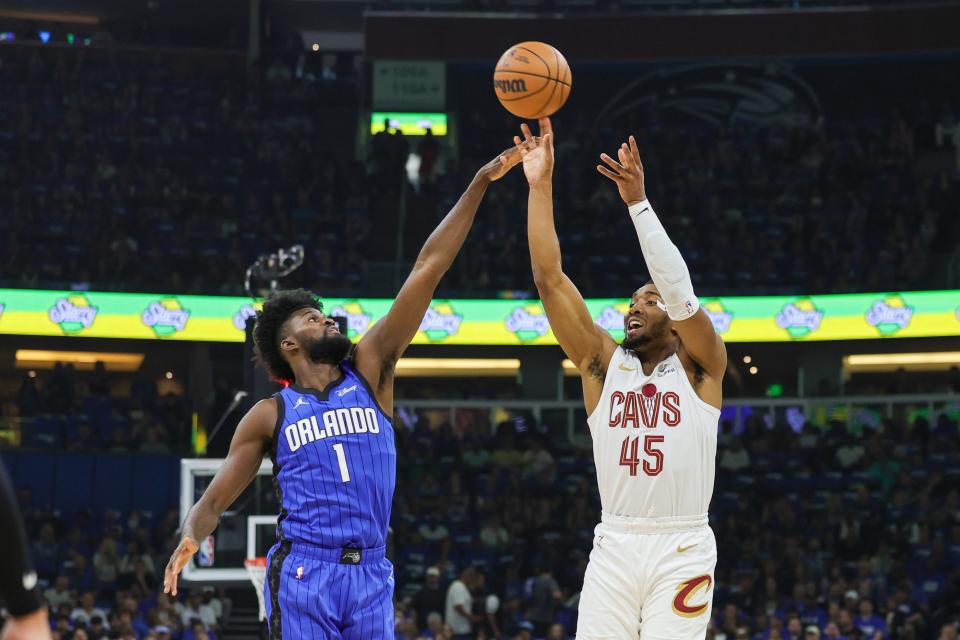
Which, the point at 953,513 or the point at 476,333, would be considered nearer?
the point at 953,513

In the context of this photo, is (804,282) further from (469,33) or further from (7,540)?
(7,540)

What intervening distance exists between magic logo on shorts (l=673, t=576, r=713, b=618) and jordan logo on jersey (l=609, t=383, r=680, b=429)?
685mm

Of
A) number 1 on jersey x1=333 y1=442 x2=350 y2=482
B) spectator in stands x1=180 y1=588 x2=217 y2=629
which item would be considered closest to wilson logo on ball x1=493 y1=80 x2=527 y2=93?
→ number 1 on jersey x1=333 y1=442 x2=350 y2=482

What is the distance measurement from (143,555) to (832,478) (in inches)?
431

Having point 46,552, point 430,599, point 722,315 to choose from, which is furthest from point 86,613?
point 722,315

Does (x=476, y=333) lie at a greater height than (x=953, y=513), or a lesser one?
greater

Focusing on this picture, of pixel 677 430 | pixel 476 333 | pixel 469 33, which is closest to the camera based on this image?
pixel 677 430

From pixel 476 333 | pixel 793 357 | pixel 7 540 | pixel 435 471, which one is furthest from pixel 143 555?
pixel 7 540

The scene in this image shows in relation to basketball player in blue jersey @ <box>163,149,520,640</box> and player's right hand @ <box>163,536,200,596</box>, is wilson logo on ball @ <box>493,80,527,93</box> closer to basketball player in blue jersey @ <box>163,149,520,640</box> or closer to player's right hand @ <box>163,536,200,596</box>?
basketball player in blue jersey @ <box>163,149,520,640</box>

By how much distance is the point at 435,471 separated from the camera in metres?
23.7

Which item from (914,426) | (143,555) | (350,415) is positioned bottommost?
(143,555)

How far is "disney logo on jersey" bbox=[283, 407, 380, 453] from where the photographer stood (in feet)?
18.5

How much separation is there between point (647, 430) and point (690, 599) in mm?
746

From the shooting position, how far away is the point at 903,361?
27.7 m
